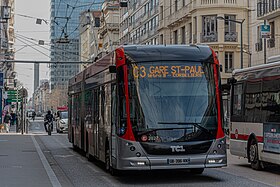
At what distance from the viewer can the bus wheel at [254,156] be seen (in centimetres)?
1627

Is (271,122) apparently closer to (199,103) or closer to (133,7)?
(199,103)

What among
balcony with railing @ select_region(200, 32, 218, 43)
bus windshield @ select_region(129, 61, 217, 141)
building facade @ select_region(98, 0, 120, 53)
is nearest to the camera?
bus windshield @ select_region(129, 61, 217, 141)

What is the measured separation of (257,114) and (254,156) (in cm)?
119

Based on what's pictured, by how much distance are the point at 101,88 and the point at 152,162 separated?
3736mm

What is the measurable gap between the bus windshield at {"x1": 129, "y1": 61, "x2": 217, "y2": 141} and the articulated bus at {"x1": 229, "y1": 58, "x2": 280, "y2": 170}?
214 centimetres

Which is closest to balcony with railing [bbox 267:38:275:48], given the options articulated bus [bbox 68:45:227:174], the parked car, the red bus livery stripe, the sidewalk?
the parked car

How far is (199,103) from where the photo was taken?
44.1 feet

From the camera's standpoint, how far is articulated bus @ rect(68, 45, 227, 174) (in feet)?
42.9

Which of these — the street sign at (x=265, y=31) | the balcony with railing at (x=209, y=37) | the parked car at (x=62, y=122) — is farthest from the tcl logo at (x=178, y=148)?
the balcony with railing at (x=209, y=37)

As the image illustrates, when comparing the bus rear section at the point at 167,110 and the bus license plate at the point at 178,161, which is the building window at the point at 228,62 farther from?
the bus license plate at the point at 178,161

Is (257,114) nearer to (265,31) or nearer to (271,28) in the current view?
(265,31)

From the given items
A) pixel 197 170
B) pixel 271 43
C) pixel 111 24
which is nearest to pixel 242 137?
pixel 197 170

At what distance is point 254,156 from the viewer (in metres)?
16.4

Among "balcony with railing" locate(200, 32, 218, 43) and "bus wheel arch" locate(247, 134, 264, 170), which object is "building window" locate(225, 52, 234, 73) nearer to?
"balcony with railing" locate(200, 32, 218, 43)
